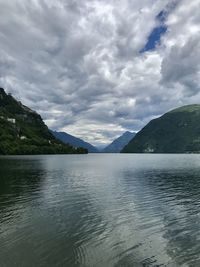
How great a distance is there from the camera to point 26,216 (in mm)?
39375

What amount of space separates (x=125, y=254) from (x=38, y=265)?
739cm

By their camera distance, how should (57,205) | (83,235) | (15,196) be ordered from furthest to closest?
1. (15,196)
2. (57,205)
3. (83,235)

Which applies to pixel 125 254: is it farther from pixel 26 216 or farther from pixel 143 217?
pixel 26 216

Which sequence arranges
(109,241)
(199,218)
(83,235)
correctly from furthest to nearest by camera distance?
1. (199,218)
2. (83,235)
3. (109,241)

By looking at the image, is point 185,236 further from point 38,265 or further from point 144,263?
point 38,265

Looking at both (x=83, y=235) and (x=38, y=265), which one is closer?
(x=38, y=265)

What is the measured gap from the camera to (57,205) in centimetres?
4772

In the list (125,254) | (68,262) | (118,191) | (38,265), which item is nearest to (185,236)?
(125,254)

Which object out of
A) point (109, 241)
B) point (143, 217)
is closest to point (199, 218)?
point (143, 217)

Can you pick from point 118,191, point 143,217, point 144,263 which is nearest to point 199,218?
point 143,217

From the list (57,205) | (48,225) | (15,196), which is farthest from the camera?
(15,196)

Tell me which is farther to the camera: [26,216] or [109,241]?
[26,216]

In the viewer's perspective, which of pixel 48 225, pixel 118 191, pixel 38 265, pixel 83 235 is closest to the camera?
pixel 38 265

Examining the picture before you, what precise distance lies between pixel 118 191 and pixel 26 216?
91.6ft
